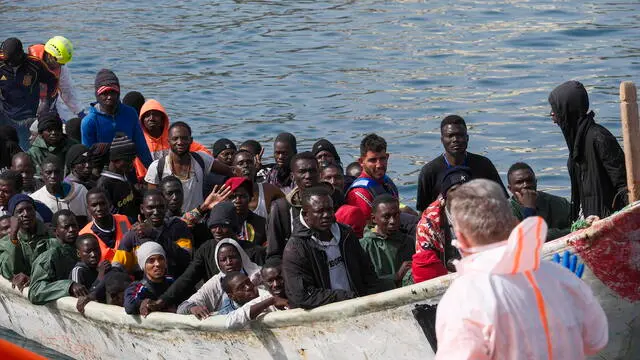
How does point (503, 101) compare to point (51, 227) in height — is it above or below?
below

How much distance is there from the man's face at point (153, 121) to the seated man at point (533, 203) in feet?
10.7

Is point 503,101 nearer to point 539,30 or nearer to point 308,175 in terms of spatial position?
point 539,30

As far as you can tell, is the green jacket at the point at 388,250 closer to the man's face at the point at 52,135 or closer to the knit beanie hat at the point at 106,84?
the knit beanie hat at the point at 106,84

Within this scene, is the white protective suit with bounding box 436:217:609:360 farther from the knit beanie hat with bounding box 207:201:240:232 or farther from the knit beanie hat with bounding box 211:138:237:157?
the knit beanie hat with bounding box 211:138:237:157

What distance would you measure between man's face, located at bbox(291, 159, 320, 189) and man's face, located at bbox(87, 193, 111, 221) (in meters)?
1.35

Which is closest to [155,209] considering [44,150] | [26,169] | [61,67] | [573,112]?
[26,169]

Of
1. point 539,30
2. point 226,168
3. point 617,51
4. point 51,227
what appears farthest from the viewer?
point 539,30

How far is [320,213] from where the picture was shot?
272 inches

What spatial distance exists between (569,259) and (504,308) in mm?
2242

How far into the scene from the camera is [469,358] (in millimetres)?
3742

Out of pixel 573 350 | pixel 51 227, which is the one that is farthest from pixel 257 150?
pixel 573 350

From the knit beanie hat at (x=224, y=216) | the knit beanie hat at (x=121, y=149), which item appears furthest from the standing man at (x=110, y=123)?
the knit beanie hat at (x=224, y=216)

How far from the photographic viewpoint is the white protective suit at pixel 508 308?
3725 mm

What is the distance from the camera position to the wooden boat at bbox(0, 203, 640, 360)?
5914mm
